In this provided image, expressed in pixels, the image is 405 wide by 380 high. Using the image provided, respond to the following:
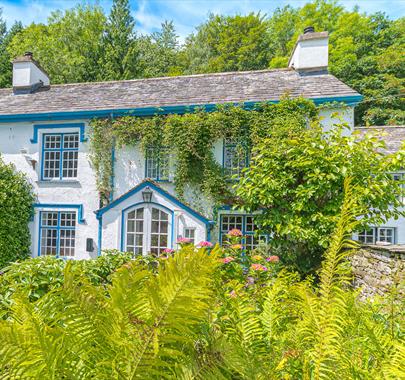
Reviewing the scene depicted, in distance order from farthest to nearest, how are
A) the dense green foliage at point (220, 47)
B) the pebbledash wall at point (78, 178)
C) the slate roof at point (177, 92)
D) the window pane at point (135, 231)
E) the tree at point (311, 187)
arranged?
the dense green foliage at point (220, 47) → the pebbledash wall at point (78, 178) → the slate roof at point (177, 92) → the window pane at point (135, 231) → the tree at point (311, 187)

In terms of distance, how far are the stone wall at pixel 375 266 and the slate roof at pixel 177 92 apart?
17.7ft

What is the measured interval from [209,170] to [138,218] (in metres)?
2.70

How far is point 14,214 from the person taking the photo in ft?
32.8

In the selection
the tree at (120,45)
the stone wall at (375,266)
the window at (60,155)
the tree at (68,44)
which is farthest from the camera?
the tree at (68,44)

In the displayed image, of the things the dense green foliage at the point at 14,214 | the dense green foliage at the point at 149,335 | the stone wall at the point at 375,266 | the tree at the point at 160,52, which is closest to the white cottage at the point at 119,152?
the dense green foliage at the point at 14,214

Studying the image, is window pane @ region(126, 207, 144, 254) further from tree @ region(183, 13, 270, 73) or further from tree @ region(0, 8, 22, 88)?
tree @ region(0, 8, 22, 88)

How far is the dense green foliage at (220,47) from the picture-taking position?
82.9 feet

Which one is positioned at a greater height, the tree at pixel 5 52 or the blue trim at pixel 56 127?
the tree at pixel 5 52

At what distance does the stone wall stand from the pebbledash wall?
180 inches

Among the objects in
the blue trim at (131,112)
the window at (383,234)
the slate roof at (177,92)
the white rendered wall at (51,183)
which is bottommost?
the window at (383,234)

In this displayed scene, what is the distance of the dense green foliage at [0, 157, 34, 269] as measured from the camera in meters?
9.57

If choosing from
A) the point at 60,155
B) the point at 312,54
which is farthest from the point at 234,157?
the point at 60,155

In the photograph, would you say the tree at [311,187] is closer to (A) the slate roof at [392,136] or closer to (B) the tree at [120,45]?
(A) the slate roof at [392,136]

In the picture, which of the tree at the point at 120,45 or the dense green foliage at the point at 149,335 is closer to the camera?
the dense green foliage at the point at 149,335
